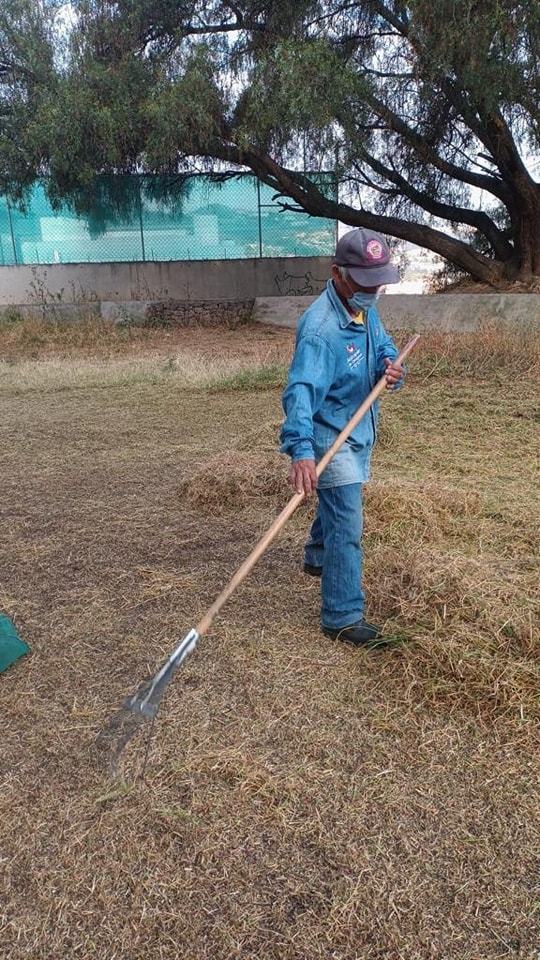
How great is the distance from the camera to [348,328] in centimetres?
253

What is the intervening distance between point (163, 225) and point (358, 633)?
14632 mm

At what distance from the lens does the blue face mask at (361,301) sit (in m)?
2.48

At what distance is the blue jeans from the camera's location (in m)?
2.59

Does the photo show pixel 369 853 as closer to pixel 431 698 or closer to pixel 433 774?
pixel 433 774

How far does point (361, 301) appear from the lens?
2.50 m

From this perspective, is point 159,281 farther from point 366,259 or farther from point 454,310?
point 366,259

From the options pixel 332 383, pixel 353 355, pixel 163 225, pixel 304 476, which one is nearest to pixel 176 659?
pixel 304 476

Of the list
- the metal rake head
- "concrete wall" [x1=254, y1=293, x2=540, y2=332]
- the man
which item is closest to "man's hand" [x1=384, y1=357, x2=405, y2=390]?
the man

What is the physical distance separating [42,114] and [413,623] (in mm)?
11863

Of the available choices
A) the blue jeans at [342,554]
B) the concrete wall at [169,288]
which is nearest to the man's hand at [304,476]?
the blue jeans at [342,554]

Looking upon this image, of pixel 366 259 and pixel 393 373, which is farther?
pixel 393 373

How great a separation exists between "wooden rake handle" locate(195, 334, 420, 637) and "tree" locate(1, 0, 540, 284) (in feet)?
27.3

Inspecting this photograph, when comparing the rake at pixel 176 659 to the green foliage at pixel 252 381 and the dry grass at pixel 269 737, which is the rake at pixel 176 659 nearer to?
the dry grass at pixel 269 737

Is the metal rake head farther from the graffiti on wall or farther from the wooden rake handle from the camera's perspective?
the graffiti on wall
